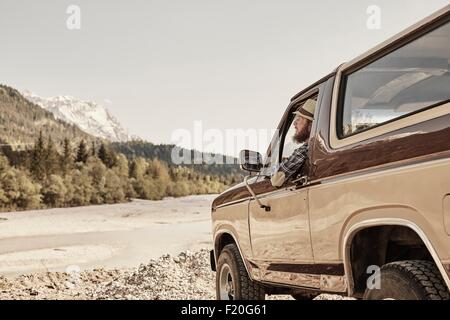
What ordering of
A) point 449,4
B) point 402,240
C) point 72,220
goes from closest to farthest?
point 449,4, point 402,240, point 72,220

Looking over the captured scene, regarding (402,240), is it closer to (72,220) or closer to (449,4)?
(449,4)

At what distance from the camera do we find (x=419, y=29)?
266cm

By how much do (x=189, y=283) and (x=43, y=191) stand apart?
65.9 m

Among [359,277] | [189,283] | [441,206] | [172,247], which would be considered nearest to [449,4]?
[441,206]

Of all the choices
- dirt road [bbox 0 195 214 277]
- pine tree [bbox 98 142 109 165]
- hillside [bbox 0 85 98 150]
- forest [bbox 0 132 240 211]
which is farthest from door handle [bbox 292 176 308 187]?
hillside [bbox 0 85 98 150]

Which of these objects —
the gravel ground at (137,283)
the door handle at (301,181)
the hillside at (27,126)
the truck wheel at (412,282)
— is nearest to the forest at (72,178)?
the gravel ground at (137,283)

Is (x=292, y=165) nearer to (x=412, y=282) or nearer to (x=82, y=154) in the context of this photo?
(x=412, y=282)

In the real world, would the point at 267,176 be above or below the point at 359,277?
above

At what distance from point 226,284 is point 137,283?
16.6 ft

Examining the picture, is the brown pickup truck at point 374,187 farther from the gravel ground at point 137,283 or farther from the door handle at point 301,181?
the gravel ground at point 137,283

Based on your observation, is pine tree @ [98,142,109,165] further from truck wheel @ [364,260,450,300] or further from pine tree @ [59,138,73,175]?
truck wheel @ [364,260,450,300]

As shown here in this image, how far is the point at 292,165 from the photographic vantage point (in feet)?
12.0

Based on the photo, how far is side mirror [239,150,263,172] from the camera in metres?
4.50

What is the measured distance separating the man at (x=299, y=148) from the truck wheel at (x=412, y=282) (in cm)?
114
